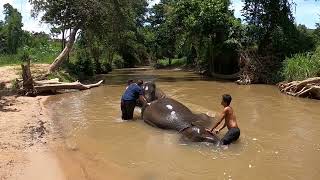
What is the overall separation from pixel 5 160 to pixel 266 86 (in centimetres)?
2125

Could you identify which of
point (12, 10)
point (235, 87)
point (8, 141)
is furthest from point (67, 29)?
point (12, 10)

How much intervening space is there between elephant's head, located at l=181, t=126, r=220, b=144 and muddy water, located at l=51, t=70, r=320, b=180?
23cm

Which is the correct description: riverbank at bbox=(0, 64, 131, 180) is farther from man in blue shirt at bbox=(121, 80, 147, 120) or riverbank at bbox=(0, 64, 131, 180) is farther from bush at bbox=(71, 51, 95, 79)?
bush at bbox=(71, 51, 95, 79)

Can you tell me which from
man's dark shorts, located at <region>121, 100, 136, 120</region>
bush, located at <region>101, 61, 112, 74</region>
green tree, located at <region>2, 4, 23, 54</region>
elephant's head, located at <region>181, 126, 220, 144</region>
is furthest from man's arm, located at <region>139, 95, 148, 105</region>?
green tree, located at <region>2, 4, 23, 54</region>

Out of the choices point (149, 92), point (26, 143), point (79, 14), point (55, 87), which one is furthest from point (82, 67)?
point (26, 143)

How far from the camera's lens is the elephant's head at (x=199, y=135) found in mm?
11102

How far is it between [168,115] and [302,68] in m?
12.9

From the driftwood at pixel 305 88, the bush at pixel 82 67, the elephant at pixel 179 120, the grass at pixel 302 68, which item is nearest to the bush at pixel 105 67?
→ the bush at pixel 82 67

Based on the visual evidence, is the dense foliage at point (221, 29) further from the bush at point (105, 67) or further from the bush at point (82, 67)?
the bush at point (105, 67)

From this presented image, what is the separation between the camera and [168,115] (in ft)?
44.3

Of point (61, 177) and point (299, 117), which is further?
point (299, 117)

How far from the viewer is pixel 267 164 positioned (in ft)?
31.5

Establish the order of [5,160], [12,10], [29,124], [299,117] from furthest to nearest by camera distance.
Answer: [12,10] < [299,117] < [29,124] < [5,160]

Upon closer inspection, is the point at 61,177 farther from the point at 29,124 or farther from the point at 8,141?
the point at 29,124
